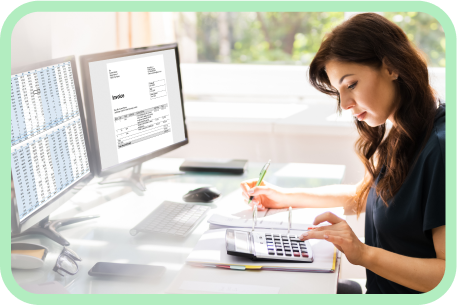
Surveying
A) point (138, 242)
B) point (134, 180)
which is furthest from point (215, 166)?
point (138, 242)

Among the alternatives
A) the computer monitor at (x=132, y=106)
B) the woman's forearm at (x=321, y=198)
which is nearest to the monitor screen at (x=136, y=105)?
the computer monitor at (x=132, y=106)

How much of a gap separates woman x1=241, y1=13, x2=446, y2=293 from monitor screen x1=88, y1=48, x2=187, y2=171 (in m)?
0.58

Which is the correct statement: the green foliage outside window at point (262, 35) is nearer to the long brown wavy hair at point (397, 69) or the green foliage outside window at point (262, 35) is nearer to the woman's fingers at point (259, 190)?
the woman's fingers at point (259, 190)

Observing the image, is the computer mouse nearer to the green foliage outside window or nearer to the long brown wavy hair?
the long brown wavy hair

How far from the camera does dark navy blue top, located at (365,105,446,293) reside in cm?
96

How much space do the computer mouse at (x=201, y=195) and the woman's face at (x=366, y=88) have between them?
0.53 metres

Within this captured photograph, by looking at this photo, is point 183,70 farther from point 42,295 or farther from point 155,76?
point 42,295

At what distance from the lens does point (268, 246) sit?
1.04 metres

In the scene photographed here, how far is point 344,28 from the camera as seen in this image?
1.08m

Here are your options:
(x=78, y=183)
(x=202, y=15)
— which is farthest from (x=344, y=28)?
(x=202, y=15)

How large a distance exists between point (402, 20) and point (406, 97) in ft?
6.02

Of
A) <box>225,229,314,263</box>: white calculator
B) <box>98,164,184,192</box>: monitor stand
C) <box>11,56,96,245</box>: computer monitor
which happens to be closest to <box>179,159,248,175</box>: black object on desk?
<box>98,164,184,192</box>: monitor stand

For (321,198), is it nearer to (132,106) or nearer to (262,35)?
(132,106)

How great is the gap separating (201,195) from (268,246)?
435 millimetres
